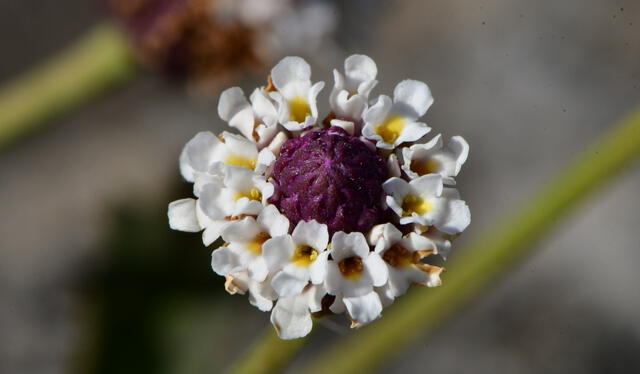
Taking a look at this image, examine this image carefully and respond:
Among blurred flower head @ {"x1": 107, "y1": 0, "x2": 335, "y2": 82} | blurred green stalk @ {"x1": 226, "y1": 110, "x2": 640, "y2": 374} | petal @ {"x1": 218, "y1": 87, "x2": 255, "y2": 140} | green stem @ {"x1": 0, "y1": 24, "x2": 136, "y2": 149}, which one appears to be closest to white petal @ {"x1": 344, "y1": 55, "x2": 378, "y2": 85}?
petal @ {"x1": 218, "y1": 87, "x2": 255, "y2": 140}

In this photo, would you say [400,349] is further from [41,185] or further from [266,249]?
[41,185]

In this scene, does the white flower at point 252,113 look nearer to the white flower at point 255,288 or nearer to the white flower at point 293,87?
the white flower at point 293,87

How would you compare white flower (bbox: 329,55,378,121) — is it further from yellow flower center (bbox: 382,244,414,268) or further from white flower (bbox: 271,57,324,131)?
yellow flower center (bbox: 382,244,414,268)

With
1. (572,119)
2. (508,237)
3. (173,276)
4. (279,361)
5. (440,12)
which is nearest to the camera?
(279,361)

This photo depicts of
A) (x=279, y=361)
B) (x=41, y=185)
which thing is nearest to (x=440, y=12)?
(x=41, y=185)

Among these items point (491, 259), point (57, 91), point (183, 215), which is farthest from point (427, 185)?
point (57, 91)
